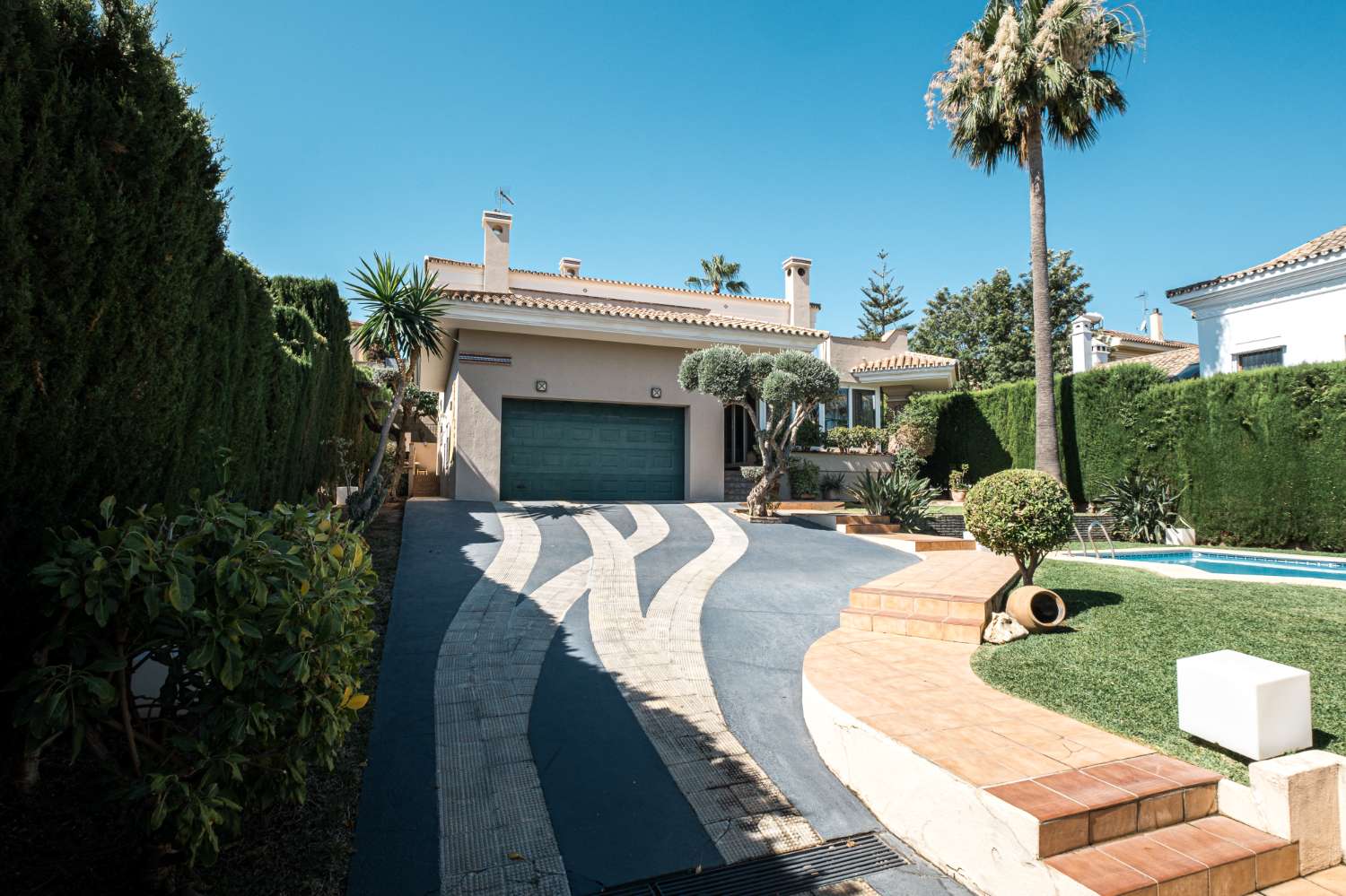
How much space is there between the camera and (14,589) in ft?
7.88

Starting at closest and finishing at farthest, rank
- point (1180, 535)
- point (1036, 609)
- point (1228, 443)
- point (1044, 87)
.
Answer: point (1036, 609), point (1228, 443), point (1180, 535), point (1044, 87)

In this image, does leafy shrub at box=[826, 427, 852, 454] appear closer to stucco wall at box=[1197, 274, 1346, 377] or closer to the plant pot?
the plant pot

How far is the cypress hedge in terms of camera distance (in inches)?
95.5

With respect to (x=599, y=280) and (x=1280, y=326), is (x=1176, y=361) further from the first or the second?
(x=599, y=280)

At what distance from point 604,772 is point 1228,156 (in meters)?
17.2

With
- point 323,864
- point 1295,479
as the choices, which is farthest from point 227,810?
point 1295,479

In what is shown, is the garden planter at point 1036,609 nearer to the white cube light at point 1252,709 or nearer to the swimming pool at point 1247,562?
the white cube light at point 1252,709

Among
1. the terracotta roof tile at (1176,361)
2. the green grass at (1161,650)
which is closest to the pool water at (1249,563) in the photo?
the green grass at (1161,650)

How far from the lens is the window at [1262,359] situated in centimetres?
1547

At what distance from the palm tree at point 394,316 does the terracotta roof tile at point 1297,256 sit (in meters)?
18.5

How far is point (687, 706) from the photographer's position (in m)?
4.70

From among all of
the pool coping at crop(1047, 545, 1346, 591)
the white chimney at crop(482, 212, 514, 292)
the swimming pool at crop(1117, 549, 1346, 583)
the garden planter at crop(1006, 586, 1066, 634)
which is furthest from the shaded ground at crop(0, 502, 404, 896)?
the white chimney at crop(482, 212, 514, 292)

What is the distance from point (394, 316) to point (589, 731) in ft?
31.9

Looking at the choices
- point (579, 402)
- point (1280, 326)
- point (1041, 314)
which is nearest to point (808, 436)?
point (1041, 314)
